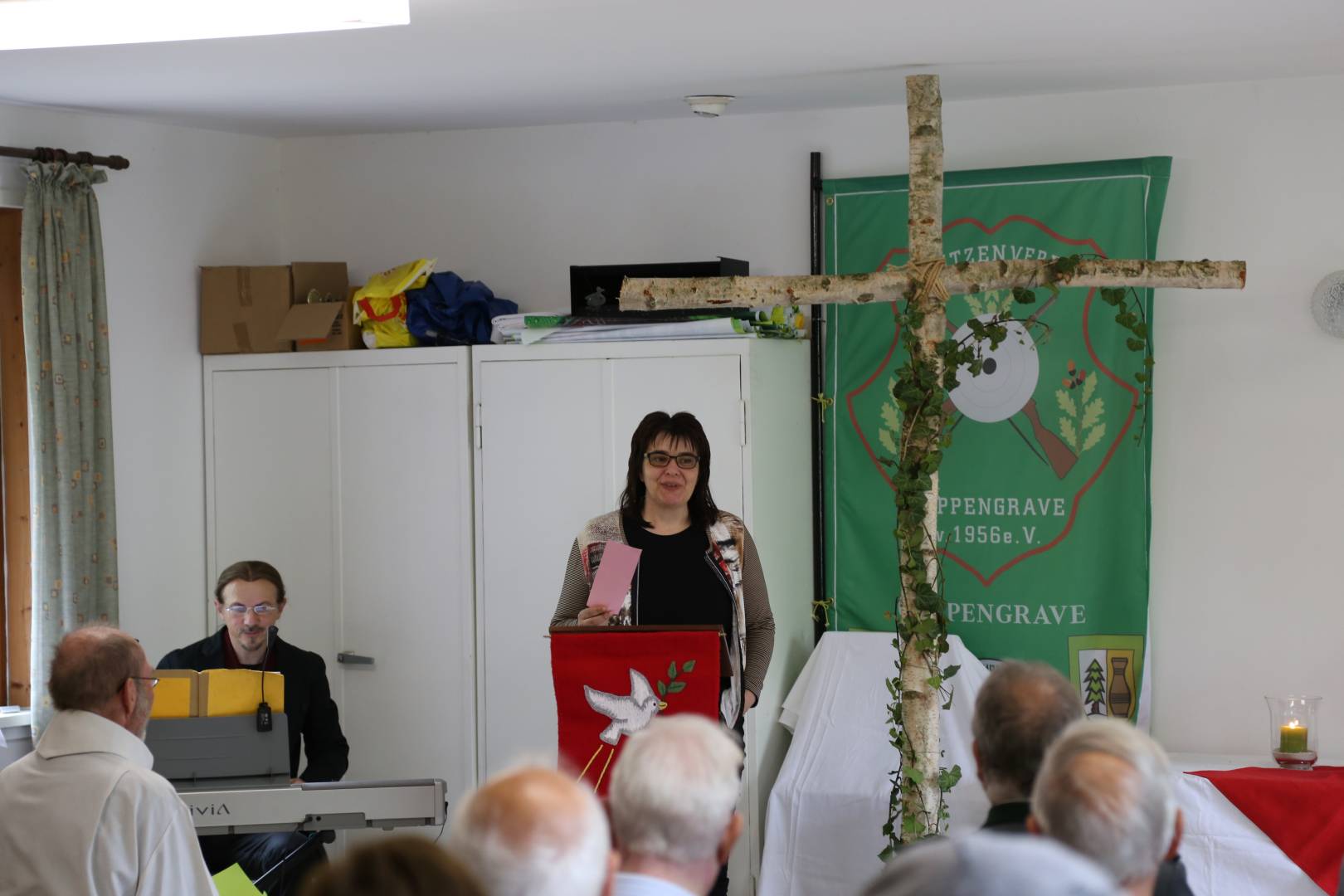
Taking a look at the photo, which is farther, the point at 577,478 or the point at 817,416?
the point at 817,416

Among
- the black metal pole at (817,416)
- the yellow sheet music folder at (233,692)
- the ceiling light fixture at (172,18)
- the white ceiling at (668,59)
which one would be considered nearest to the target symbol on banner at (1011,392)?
the black metal pole at (817,416)

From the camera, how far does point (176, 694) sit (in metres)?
3.32

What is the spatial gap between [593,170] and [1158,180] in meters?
1.97

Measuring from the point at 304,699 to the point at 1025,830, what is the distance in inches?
110

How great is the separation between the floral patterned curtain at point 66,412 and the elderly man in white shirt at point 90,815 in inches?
73.2

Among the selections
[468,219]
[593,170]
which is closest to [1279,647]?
[593,170]

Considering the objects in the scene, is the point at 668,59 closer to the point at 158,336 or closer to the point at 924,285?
the point at 924,285

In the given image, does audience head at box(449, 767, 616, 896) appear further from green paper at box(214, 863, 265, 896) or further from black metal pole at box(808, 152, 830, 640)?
black metal pole at box(808, 152, 830, 640)

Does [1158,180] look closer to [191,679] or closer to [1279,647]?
[1279,647]

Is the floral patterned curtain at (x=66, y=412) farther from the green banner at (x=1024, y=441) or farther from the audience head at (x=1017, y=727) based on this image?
the audience head at (x=1017, y=727)

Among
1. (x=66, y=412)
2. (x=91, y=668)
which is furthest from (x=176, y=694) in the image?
(x=66, y=412)

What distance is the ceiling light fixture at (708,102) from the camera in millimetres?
4660

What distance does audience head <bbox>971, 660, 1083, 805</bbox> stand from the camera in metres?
2.03

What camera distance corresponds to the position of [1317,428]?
4.55 metres
